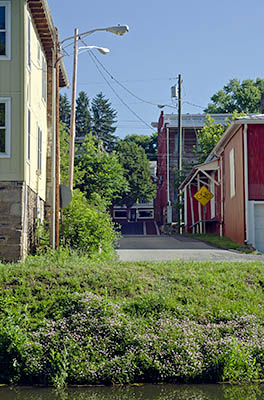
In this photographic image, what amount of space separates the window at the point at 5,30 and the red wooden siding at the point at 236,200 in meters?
11.1

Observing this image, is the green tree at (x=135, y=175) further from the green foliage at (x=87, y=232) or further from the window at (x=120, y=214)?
the green foliage at (x=87, y=232)

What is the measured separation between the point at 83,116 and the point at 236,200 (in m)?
59.7

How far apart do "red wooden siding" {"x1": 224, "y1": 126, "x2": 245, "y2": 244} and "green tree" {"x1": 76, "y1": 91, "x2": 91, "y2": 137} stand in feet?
178

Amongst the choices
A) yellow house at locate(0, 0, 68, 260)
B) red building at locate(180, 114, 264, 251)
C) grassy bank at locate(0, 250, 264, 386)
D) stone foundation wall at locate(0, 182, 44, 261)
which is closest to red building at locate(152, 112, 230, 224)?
red building at locate(180, 114, 264, 251)

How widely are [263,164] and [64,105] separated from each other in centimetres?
6180

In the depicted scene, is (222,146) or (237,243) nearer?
(237,243)

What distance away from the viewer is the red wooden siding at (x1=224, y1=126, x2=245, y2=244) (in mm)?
26792

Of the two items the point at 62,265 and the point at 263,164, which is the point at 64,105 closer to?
the point at 263,164

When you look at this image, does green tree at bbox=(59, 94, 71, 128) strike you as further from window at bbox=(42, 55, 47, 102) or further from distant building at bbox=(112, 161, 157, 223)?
window at bbox=(42, 55, 47, 102)

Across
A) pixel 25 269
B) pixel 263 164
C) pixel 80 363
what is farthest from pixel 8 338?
pixel 263 164

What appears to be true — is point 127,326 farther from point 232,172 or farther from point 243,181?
point 232,172

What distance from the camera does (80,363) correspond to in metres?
12.0

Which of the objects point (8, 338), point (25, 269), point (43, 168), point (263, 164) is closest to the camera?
point (8, 338)

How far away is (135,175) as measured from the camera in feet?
214
